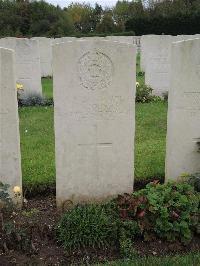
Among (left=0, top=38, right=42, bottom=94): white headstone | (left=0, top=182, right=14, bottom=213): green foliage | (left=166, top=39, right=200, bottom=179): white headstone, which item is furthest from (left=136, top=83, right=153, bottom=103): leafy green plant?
(left=0, top=182, right=14, bottom=213): green foliage

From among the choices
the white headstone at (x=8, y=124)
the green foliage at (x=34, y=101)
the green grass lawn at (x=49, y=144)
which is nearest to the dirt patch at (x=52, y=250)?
the white headstone at (x=8, y=124)

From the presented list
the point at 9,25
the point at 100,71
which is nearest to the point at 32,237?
the point at 100,71

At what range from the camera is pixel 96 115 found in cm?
462

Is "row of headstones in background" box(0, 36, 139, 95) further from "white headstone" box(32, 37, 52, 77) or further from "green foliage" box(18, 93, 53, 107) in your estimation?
"white headstone" box(32, 37, 52, 77)

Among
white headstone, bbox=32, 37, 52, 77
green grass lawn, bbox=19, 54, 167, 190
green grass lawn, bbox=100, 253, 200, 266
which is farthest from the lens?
white headstone, bbox=32, 37, 52, 77

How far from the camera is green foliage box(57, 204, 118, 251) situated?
404 cm

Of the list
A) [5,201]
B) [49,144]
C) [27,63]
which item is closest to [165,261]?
[5,201]

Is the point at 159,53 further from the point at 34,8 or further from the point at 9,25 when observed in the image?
the point at 34,8

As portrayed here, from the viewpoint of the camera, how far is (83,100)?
14.9 feet

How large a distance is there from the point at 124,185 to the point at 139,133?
271cm

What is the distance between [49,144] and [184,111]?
2691mm

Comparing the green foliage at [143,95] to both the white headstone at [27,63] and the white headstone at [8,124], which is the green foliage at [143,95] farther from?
the white headstone at [8,124]

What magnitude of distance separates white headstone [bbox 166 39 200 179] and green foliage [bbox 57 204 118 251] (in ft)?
4.23

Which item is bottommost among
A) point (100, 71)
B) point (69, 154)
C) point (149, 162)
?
point (149, 162)
